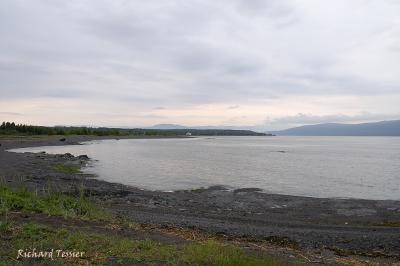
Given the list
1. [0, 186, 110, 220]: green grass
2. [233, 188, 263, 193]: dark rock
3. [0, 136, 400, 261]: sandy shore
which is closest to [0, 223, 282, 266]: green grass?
[0, 186, 110, 220]: green grass

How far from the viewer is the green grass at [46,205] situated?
12.4 m

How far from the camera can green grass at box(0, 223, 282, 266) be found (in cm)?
781

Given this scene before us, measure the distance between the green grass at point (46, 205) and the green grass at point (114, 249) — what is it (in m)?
2.85

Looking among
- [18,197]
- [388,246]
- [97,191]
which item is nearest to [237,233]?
[388,246]

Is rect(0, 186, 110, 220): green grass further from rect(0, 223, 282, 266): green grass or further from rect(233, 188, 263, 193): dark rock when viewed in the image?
rect(233, 188, 263, 193): dark rock

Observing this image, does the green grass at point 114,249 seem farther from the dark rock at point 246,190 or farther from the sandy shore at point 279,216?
the dark rock at point 246,190

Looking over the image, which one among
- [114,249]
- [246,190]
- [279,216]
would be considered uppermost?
[114,249]

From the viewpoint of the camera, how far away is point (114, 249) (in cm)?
834

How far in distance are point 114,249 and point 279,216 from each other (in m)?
13.6

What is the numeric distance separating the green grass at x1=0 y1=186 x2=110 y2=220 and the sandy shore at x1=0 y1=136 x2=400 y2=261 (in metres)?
2.44

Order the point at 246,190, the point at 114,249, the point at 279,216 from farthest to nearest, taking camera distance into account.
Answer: the point at 246,190
the point at 279,216
the point at 114,249

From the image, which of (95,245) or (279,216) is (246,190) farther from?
(95,245)

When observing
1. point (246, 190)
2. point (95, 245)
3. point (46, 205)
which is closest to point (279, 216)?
point (246, 190)

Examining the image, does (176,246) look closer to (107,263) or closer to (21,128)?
(107,263)
